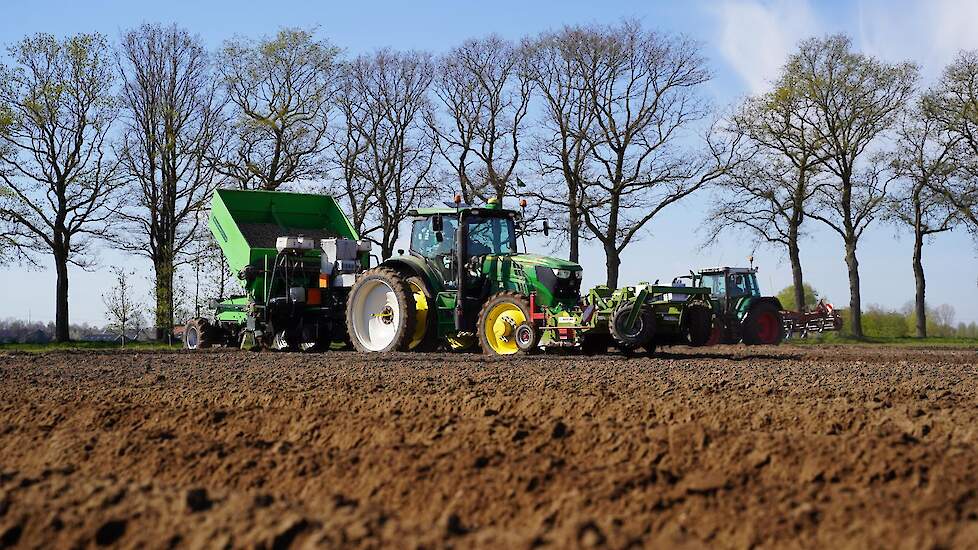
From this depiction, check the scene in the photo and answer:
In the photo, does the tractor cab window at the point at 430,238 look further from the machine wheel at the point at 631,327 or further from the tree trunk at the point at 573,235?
the tree trunk at the point at 573,235

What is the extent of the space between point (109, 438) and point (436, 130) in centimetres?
2605

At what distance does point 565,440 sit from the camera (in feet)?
21.5

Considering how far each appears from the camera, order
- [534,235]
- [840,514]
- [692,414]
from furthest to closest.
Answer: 1. [534,235]
2. [692,414]
3. [840,514]

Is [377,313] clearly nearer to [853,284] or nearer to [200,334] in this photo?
[200,334]

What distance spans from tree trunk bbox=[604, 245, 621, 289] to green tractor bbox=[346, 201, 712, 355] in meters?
13.7

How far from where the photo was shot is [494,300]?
637 inches

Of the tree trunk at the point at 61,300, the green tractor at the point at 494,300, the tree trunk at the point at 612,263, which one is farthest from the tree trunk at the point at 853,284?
the tree trunk at the point at 61,300

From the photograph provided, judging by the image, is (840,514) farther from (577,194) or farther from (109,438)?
(577,194)

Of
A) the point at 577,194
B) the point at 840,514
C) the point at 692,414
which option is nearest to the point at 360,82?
the point at 577,194

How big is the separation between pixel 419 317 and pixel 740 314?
10.2m

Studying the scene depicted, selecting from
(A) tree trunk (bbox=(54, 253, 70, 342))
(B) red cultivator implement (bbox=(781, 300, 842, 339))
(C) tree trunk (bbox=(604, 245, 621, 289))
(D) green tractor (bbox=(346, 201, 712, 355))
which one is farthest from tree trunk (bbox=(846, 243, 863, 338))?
(A) tree trunk (bbox=(54, 253, 70, 342))

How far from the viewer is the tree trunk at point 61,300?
28781mm

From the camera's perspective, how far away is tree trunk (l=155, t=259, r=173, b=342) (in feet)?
93.0

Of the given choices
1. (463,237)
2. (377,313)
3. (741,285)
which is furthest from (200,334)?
(741,285)
